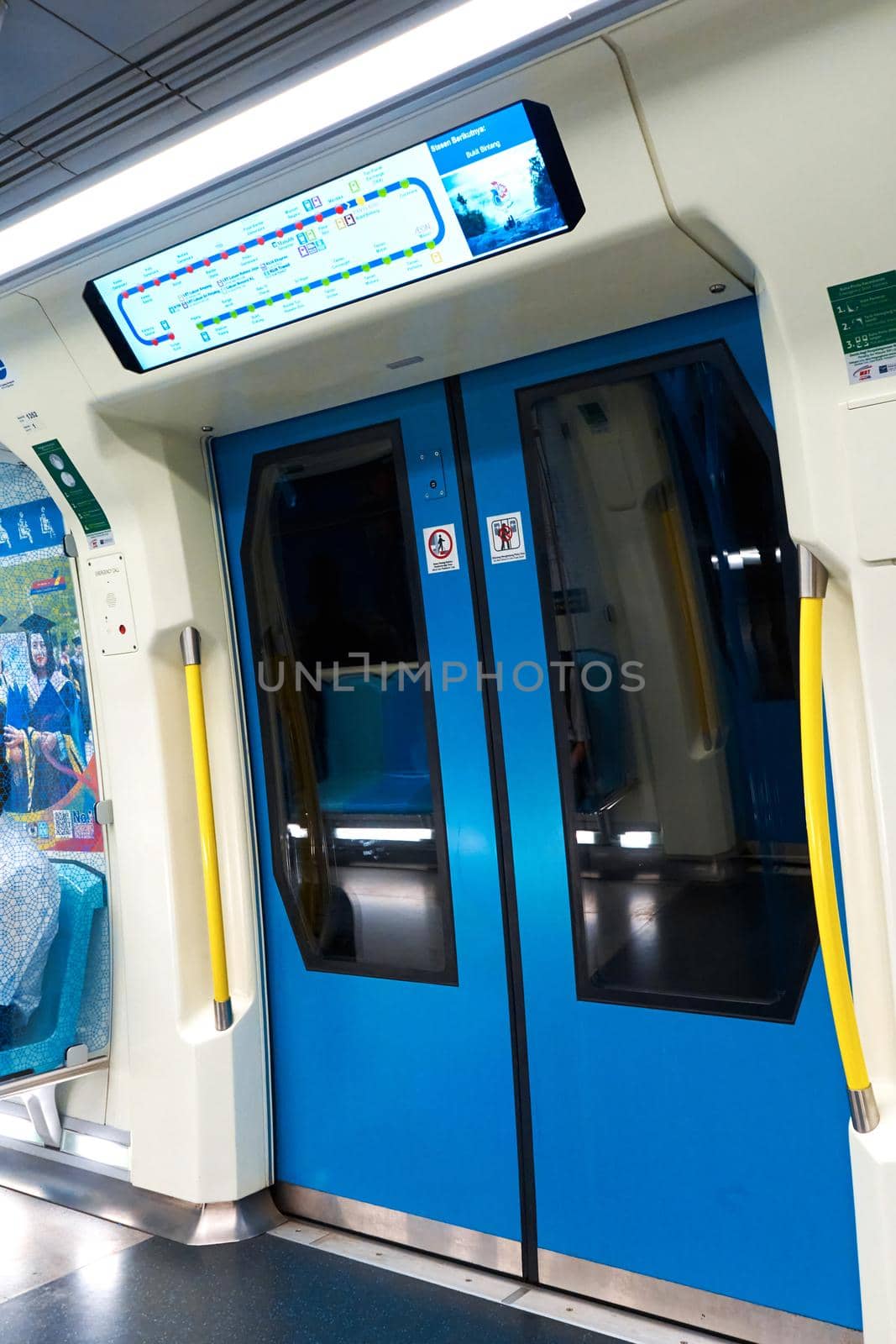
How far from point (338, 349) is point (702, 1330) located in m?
2.57

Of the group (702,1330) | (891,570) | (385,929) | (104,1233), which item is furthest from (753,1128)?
(104,1233)

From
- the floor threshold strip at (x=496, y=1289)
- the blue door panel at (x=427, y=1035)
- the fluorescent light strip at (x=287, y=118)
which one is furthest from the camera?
the blue door panel at (x=427, y=1035)

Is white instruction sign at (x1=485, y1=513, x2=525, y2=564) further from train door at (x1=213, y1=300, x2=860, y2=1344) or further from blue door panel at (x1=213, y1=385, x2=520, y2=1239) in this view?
blue door panel at (x1=213, y1=385, x2=520, y2=1239)

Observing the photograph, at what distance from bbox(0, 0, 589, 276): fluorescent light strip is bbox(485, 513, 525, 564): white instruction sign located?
1.13m

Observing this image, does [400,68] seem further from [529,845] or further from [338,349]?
[529,845]

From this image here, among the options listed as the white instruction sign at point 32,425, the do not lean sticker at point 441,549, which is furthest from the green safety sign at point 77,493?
the do not lean sticker at point 441,549

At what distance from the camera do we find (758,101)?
76.9 inches

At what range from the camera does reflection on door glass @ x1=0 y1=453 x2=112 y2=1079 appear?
150 inches

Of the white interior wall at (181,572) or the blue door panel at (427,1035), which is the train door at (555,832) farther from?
the white interior wall at (181,572)

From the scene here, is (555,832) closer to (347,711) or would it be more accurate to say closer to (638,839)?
(638,839)

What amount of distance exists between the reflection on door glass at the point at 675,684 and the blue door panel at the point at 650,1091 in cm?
6

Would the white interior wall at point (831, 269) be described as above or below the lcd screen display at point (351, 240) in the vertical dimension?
below

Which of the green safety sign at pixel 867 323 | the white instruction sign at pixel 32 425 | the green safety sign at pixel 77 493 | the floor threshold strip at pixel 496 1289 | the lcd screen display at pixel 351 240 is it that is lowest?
the floor threshold strip at pixel 496 1289

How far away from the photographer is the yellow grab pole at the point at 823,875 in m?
2.12
